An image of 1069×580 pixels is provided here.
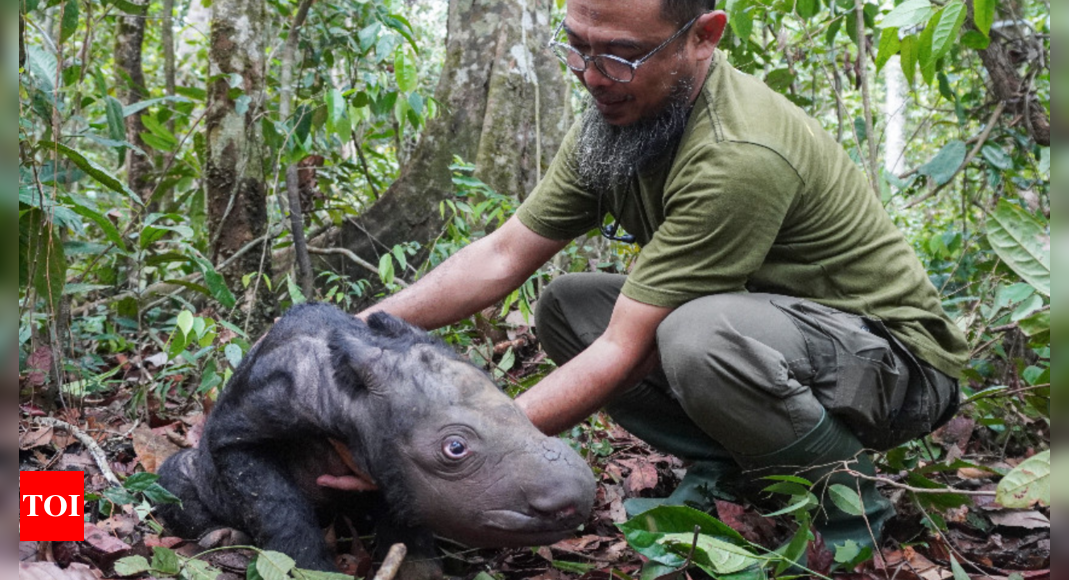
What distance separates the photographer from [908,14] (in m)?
3.66

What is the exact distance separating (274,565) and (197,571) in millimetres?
286

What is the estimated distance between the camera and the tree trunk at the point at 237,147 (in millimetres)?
6023

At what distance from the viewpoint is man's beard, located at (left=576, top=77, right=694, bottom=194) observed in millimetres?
3725

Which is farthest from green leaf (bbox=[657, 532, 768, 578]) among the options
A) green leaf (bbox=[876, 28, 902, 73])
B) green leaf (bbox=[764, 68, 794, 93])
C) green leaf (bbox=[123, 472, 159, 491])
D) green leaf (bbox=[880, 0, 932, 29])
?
green leaf (bbox=[764, 68, 794, 93])

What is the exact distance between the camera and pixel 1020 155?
6008 millimetres

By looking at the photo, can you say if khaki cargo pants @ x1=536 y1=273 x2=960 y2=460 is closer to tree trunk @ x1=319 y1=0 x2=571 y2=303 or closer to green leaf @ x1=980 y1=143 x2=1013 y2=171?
green leaf @ x1=980 y1=143 x2=1013 y2=171

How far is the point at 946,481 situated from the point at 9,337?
404 cm

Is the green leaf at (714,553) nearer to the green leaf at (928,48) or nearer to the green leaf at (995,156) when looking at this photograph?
the green leaf at (928,48)

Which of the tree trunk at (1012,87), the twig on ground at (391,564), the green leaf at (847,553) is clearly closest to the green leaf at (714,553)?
the green leaf at (847,553)

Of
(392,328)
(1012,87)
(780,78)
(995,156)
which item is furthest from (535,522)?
(1012,87)

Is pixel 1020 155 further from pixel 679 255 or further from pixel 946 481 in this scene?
pixel 679 255

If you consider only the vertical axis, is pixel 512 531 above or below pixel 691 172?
below

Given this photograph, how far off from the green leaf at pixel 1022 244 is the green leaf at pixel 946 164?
2912 millimetres

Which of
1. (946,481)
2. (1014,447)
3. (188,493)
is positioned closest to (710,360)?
(946,481)
